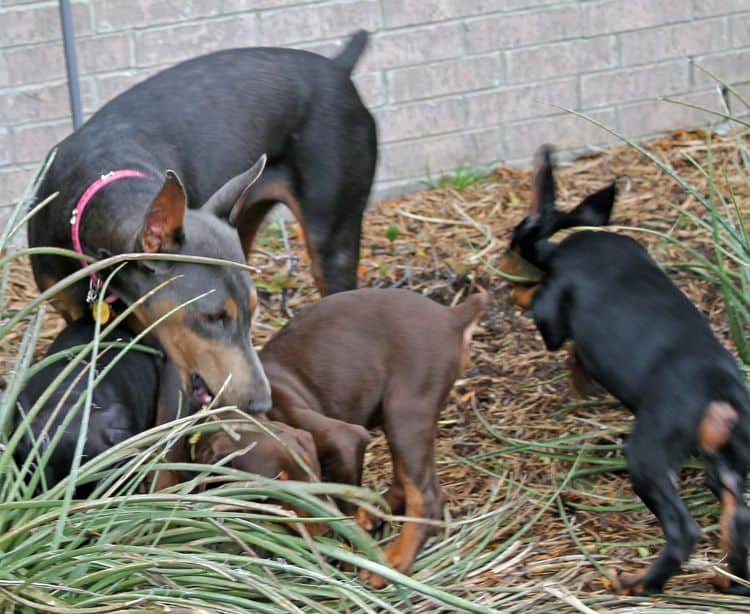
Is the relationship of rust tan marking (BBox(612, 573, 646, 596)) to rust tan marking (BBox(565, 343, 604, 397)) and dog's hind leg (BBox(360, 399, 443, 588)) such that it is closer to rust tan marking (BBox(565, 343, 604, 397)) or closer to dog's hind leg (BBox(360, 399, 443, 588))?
dog's hind leg (BBox(360, 399, 443, 588))

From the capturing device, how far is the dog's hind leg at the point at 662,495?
374 cm

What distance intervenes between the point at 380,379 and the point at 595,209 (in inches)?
44.6

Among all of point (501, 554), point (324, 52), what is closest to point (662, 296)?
point (501, 554)

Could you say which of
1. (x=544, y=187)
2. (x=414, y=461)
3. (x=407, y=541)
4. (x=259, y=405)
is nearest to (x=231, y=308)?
(x=259, y=405)

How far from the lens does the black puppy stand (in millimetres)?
4039

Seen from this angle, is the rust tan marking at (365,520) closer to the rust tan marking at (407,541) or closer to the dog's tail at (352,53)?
the rust tan marking at (407,541)

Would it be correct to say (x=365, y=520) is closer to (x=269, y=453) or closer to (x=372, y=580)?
(x=372, y=580)

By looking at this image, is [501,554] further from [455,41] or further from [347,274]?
[455,41]

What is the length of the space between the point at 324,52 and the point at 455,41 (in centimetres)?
86

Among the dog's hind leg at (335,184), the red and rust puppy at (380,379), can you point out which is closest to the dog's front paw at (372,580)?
the red and rust puppy at (380,379)

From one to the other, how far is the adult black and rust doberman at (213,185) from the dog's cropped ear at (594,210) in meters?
Answer: 1.21

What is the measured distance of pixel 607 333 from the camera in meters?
4.17

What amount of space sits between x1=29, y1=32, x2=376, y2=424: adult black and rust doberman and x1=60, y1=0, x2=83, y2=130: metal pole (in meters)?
1.25

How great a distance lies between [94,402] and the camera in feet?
14.2
